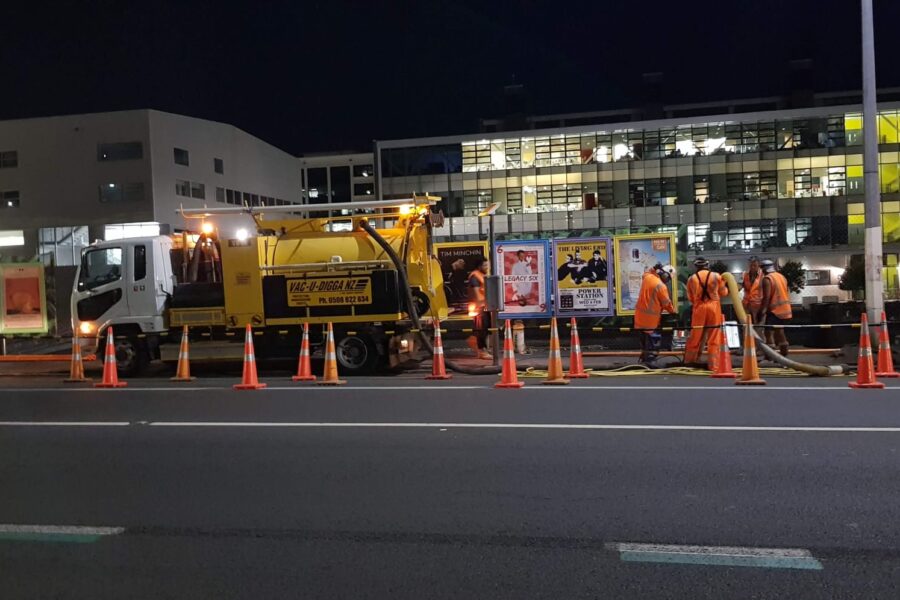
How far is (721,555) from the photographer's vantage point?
14.3ft

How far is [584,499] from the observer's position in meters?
5.51

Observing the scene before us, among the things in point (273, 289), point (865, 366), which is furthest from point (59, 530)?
point (865, 366)

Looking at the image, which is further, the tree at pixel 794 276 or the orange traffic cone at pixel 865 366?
the tree at pixel 794 276

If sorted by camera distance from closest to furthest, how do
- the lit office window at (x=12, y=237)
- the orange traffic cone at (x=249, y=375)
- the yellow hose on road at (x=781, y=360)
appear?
1. the yellow hose on road at (x=781, y=360)
2. the orange traffic cone at (x=249, y=375)
3. the lit office window at (x=12, y=237)

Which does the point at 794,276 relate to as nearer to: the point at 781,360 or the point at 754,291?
the point at 754,291

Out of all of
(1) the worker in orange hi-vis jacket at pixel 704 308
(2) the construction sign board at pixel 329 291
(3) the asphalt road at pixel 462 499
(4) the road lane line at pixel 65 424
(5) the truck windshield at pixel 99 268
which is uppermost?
(5) the truck windshield at pixel 99 268

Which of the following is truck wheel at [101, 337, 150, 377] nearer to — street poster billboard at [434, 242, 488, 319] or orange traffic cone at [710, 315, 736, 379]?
street poster billboard at [434, 242, 488, 319]

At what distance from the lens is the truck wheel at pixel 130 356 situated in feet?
47.0

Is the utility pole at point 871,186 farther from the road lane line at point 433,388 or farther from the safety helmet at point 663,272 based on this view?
the road lane line at point 433,388

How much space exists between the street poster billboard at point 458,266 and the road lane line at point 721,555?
44.9 feet

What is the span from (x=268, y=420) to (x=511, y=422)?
284cm

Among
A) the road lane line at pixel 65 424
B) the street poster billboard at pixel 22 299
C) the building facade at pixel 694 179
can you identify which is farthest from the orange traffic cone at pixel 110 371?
the building facade at pixel 694 179

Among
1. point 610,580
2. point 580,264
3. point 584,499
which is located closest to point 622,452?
point 584,499

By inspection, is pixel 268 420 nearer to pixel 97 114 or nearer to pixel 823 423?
pixel 823 423
